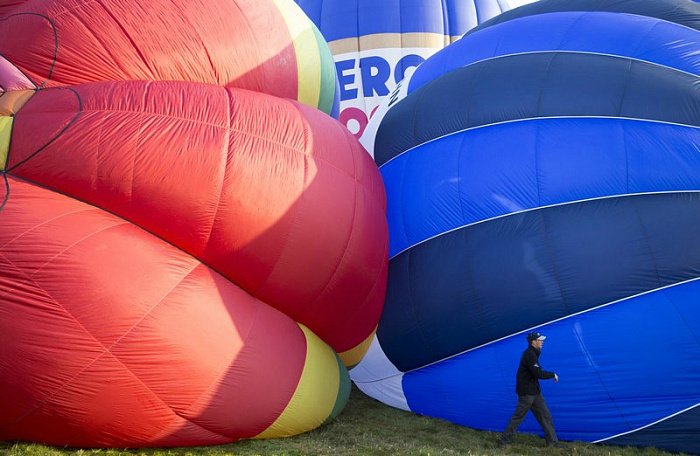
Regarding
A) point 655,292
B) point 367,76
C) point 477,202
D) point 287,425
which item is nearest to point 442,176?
point 477,202

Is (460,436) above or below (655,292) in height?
below

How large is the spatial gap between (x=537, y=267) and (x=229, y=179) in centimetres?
256

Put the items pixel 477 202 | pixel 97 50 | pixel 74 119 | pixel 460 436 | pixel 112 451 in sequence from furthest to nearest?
1. pixel 477 202
2. pixel 460 436
3. pixel 97 50
4. pixel 74 119
5. pixel 112 451

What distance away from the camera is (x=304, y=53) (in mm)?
6551

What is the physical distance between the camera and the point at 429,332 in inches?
238

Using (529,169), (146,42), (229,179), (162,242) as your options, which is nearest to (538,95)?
(529,169)

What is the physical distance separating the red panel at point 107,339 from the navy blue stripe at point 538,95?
9.60 feet

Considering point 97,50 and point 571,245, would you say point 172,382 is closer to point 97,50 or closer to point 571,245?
point 97,50

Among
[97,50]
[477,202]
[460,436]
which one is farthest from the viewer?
[477,202]

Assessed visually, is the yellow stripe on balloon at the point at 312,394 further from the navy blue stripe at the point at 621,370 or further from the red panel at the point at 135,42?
the red panel at the point at 135,42

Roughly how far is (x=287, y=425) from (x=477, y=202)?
2.48 metres

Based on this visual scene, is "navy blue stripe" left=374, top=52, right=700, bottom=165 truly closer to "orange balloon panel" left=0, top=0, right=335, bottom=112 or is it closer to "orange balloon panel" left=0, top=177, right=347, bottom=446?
"orange balloon panel" left=0, top=0, right=335, bottom=112

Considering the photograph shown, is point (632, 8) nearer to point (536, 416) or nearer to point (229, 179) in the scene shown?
point (536, 416)

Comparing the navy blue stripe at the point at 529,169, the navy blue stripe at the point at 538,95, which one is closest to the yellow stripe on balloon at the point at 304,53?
the navy blue stripe at the point at 538,95
